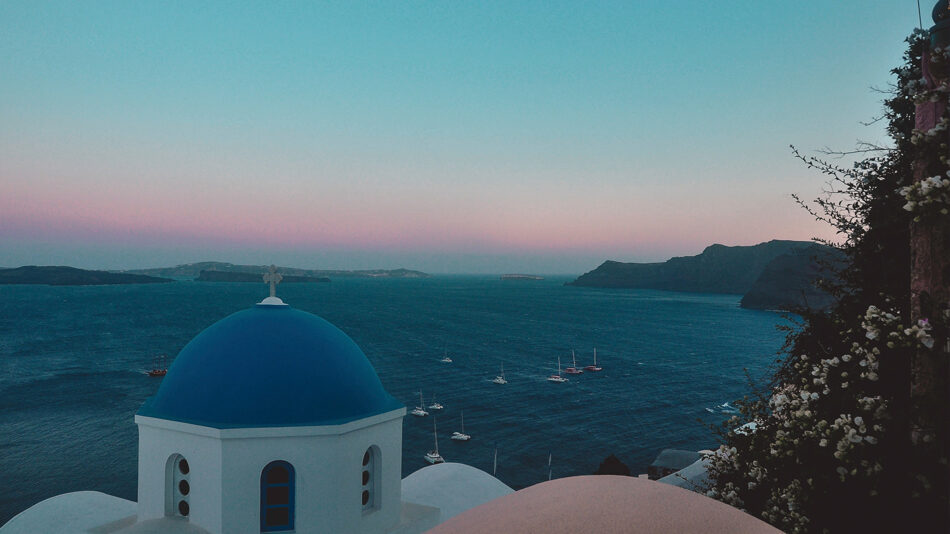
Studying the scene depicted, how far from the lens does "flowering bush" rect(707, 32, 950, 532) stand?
4.44 meters

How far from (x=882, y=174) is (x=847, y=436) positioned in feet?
13.6

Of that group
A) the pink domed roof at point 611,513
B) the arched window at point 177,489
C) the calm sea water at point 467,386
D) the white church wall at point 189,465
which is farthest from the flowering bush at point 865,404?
the calm sea water at point 467,386

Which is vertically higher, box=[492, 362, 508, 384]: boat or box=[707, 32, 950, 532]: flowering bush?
box=[707, 32, 950, 532]: flowering bush

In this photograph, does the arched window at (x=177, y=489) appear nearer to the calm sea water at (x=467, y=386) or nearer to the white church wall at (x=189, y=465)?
the white church wall at (x=189, y=465)

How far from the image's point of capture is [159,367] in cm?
6606

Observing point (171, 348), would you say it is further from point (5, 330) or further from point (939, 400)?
point (939, 400)

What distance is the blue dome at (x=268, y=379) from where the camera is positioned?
8.88m

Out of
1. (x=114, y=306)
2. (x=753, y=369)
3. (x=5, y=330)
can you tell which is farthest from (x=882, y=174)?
(x=114, y=306)

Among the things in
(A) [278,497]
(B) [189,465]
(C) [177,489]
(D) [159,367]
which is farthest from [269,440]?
(D) [159,367]

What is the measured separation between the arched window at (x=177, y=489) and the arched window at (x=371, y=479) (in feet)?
9.27

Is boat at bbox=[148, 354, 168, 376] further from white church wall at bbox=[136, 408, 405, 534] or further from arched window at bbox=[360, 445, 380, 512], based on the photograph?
arched window at bbox=[360, 445, 380, 512]

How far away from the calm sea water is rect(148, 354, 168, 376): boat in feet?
3.25

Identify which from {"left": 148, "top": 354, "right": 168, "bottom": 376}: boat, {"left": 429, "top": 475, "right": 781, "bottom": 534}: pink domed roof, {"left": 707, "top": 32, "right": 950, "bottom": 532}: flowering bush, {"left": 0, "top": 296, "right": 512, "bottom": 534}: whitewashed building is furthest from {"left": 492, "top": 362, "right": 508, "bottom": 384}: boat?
{"left": 429, "top": 475, "right": 781, "bottom": 534}: pink domed roof

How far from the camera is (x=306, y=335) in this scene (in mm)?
9953
